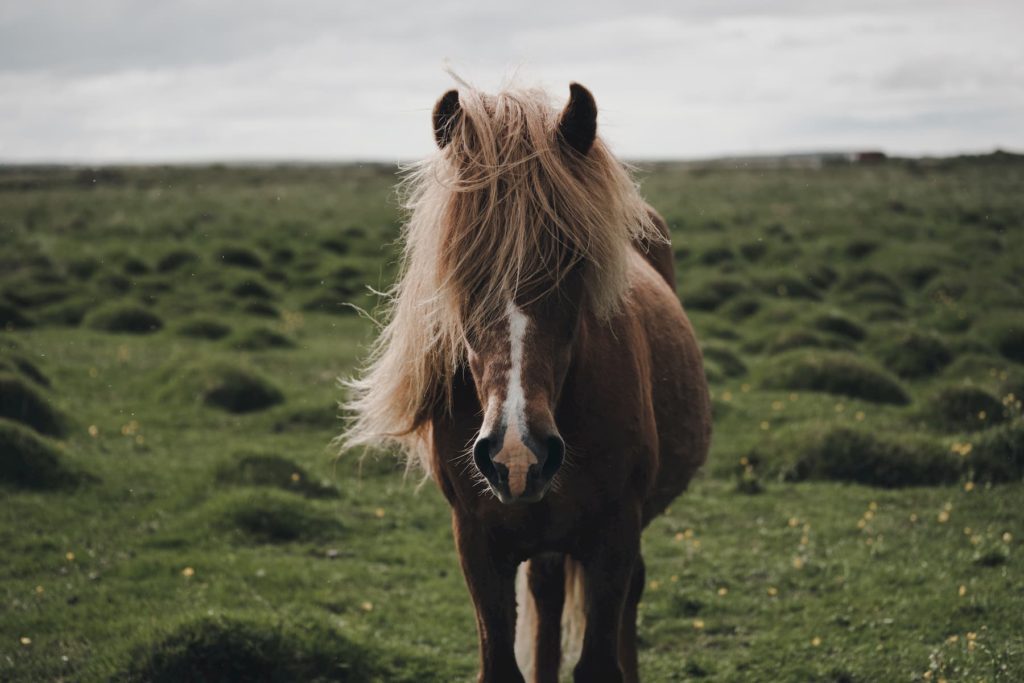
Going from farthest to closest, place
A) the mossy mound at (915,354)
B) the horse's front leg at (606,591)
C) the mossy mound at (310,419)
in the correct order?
1. the mossy mound at (915,354)
2. the mossy mound at (310,419)
3. the horse's front leg at (606,591)

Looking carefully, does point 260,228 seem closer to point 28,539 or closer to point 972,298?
point 972,298

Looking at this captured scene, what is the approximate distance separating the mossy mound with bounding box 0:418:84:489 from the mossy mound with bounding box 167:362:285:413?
275cm

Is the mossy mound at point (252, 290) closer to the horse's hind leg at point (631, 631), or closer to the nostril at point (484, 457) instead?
the horse's hind leg at point (631, 631)

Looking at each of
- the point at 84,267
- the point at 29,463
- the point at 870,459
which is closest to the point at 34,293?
the point at 84,267

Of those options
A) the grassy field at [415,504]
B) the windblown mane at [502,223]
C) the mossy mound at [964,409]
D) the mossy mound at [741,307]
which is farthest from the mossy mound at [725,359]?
the windblown mane at [502,223]

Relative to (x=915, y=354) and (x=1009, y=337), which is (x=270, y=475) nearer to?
(x=915, y=354)

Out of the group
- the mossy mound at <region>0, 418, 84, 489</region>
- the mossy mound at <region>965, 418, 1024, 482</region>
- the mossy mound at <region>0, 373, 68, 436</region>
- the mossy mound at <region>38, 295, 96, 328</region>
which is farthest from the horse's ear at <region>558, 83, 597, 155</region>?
the mossy mound at <region>38, 295, 96, 328</region>

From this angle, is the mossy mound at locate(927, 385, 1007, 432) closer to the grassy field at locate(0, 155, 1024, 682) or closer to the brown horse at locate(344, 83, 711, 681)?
the grassy field at locate(0, 155, 1024, 682)

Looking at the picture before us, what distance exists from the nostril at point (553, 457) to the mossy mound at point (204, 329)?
13.6 metres

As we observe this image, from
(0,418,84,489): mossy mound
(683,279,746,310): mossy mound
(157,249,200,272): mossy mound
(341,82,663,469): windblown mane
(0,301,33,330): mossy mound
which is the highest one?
(341,82,663,469): windblown mane

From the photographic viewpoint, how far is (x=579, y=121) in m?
2.96

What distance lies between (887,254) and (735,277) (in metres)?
4.55

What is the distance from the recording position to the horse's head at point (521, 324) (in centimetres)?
251

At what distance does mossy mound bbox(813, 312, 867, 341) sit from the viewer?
14.0 meters
